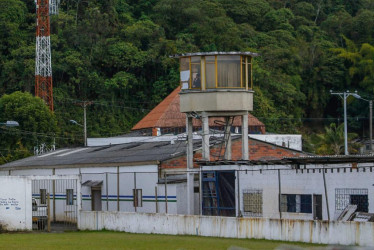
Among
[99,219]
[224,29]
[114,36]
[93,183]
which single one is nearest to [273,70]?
[224,29]

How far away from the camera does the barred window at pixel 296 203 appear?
39094mm

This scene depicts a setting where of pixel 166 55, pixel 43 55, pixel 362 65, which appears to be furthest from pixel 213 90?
pixel 362 65

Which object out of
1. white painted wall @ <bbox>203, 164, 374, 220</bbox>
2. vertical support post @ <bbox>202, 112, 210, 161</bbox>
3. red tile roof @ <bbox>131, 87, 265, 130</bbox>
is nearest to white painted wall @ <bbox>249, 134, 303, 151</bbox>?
red tile roof @ <bbox>131, 87, 265, 130</bbox>

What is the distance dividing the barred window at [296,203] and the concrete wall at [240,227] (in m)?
5.57

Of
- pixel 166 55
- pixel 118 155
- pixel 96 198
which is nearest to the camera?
pixel 96 198

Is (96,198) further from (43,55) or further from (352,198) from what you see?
(43,55)

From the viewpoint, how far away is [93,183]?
168 feet

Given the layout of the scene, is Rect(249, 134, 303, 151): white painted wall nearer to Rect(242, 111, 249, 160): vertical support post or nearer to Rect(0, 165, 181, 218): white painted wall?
Rect(0, 165, 181, 218): white painted wall

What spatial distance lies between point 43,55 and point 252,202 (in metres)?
51.3

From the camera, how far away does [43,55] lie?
3514 inches

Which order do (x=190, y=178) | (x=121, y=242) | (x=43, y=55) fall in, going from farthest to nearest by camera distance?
1. (x=43, y=55)
2. (x=190, y=178)
3. (x=121, y=242)

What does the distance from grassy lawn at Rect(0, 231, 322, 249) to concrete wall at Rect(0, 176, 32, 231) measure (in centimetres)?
293

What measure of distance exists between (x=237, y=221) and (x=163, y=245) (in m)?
3.19

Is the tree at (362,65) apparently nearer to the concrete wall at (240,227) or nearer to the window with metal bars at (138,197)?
the window with metal bars at (138,197)
